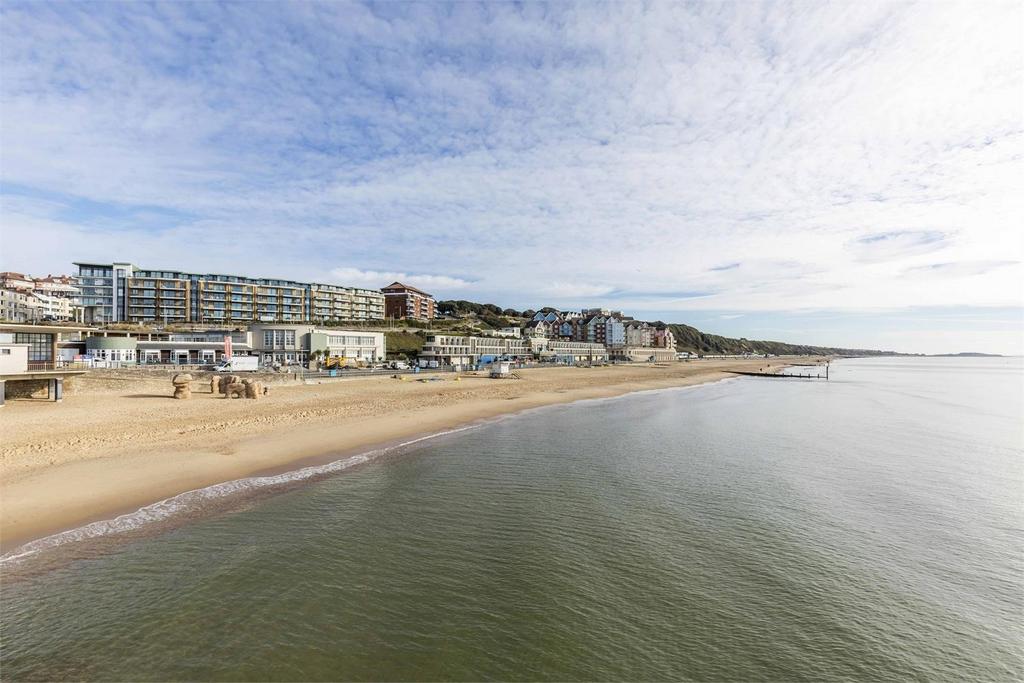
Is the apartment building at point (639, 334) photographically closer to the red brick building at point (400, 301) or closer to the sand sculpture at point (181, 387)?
the red brick building at point (400, 301)

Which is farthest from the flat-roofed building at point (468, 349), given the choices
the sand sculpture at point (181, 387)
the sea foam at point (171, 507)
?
the sea foam at point (171, 507)

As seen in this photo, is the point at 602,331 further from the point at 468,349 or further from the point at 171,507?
the point at 171,507

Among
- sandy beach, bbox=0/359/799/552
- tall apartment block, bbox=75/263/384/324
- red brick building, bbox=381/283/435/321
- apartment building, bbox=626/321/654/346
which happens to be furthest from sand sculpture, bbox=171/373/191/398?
apartment building, bbox=626/321/654/346

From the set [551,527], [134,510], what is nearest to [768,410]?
[551,527]

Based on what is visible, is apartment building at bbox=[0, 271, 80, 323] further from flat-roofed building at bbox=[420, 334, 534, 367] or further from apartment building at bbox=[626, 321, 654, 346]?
apartment building at bbox=[626, 321, 654, 346]

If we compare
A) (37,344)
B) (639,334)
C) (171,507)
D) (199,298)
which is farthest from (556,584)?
(639,334)
